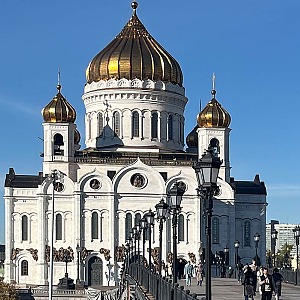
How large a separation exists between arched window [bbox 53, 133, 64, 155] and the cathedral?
0.26ft

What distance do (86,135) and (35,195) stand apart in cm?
820

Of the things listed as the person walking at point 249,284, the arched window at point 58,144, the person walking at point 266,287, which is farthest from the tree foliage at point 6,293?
the person walking at point 266,287

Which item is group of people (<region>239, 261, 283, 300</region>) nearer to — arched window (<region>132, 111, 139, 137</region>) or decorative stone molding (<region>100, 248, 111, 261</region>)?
decorative stone molding (<region>100, 248, 111, 261</region>)

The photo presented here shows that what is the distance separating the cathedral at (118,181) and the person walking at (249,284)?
152ft

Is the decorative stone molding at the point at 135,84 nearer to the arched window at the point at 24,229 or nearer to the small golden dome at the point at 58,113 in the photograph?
the small golden dome at the point at 58,113

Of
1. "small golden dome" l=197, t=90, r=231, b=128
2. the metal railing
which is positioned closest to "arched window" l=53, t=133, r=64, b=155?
"small golden dome" l=197, t=90, r=231, b=128

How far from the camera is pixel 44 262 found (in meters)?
76.8

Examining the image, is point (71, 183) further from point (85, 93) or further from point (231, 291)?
point (231, 291)

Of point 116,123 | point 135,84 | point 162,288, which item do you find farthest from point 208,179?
point 135,84

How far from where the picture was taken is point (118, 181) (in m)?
78.2

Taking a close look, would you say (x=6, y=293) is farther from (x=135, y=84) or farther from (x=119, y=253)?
(x=135, y=84)

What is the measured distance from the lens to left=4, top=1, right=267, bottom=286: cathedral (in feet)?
253

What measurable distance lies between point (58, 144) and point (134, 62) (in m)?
9.30

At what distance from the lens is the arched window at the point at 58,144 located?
79.4 m
